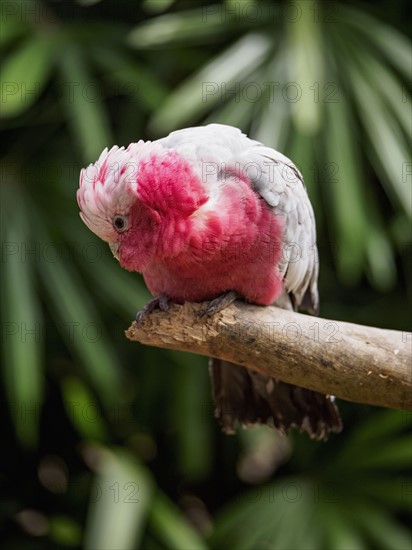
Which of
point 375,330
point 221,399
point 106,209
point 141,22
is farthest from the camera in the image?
point 141,22

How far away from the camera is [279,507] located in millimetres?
2270

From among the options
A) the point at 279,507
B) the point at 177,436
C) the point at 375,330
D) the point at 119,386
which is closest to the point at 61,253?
the point at 119,386

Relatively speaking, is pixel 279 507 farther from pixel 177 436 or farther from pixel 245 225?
pixel 245 225

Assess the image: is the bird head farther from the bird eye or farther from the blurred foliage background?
the blurred foliage background

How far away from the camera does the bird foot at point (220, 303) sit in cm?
154

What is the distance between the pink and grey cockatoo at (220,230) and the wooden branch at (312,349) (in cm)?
8

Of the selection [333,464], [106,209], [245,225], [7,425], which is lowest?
[333,464]

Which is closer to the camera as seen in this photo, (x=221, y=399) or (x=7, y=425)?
(x=221, y=399)

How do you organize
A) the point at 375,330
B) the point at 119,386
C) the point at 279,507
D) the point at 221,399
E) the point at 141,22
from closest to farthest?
1. the point at 375,330
2. the point at 221,399
3. the point at 279,507
4. the point at 119,386
5. the point at 141,22

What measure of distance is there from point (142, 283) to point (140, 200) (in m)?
1.12

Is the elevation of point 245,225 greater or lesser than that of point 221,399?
greater

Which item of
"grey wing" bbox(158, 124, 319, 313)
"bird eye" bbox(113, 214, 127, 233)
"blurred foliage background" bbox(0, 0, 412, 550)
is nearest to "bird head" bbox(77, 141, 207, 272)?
"bird eye" bbox(113, 214, 127, 233)

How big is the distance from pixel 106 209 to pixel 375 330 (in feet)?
1.88

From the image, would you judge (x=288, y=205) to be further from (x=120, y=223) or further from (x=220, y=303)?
(x=120, y=223)
